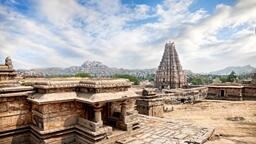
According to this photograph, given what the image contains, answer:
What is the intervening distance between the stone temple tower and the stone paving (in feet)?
127

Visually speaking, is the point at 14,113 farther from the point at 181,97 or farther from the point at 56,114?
the point at 181,97

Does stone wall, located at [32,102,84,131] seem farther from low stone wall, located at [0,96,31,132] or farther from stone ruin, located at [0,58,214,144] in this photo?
low stone wall, located at [0,96,31,132]

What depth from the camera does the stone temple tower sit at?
1923 inches

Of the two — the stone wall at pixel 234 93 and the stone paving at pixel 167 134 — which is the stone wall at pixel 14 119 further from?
the stone wall at pixel 234 93

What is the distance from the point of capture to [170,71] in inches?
1924

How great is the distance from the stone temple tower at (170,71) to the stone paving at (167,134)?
38.8 m

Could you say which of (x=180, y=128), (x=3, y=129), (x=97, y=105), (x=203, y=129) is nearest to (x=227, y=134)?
(x=203, y=129)

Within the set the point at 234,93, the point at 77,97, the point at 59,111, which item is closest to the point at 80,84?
the point at 77,97

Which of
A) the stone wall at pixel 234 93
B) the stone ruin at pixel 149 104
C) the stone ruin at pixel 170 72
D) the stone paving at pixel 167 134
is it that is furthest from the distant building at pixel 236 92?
the stone ruin at pixel 170 72

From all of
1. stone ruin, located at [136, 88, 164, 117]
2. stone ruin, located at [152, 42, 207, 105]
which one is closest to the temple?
stone ruin, located at [136, 88, 164, 117]

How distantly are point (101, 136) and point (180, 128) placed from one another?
4.11m

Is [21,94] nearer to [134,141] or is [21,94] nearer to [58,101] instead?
[58,101]

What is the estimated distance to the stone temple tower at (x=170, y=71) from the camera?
48.8 m

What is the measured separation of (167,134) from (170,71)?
40902 millimetres
